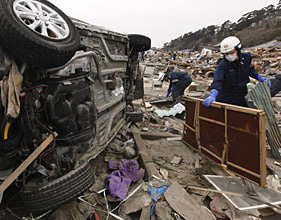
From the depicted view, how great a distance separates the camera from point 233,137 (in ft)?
8.13

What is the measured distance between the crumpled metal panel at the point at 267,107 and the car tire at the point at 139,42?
2.57 m

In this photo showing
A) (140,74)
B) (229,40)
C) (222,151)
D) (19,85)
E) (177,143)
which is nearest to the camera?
(19,85)

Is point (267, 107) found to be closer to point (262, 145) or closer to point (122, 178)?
point (262, 145)

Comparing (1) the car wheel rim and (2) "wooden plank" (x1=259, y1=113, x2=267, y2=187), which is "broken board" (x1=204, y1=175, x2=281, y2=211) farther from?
(1) the car wheel rim

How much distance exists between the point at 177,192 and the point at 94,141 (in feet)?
4.56

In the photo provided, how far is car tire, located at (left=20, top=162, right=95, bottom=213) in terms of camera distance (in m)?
1.69

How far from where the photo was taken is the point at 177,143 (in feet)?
12.8

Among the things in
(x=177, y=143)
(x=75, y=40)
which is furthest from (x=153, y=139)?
(x=75, y=40)

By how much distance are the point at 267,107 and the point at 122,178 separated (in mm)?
3313

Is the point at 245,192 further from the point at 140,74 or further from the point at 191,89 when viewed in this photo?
the point at 191,89

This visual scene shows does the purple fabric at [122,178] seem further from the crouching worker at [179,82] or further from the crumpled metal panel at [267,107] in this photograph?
the crouching worker at [179,82]

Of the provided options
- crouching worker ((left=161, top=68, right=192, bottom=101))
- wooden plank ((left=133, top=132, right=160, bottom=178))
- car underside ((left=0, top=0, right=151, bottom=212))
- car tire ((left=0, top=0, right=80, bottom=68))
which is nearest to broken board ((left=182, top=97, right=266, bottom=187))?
wooden plank ((left=133, top=132, right=160, bottom=178))

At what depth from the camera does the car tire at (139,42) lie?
412cm

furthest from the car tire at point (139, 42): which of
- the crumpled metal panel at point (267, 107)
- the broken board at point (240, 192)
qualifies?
the broken board at point (240, 192)
